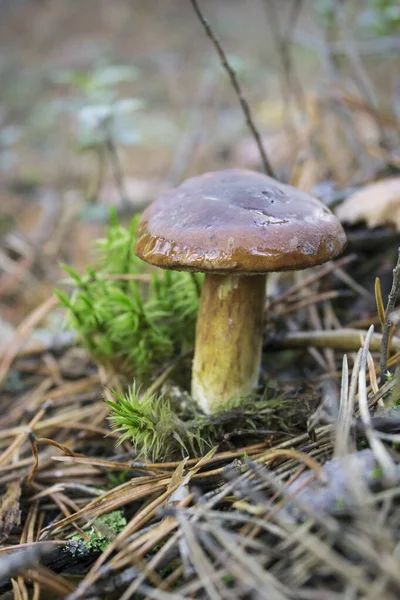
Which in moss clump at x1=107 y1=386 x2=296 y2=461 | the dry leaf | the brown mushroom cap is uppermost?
the brown mushroom cap

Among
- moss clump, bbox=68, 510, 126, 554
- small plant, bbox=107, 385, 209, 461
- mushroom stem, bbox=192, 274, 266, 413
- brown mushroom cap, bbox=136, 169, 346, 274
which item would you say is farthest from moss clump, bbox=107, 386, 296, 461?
brown mushroom cap, bbox=136, 169, 346, 274

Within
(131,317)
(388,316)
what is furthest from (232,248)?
(131,317)

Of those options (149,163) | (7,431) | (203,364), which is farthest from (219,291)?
(149,163)

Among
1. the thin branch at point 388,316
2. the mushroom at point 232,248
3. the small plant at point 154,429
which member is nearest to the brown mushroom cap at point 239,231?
the mushroom at point 232,248

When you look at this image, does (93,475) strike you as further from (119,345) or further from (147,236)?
(147,236)

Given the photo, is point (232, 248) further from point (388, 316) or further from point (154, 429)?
point (154, 429)

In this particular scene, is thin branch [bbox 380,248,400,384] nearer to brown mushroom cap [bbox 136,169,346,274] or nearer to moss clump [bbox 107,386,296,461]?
brown mushroom cap [bbox 136,169,346,274]

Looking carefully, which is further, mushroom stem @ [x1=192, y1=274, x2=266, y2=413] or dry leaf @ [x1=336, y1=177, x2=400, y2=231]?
dry leaf @ [x1=336, y1=177, x2=400, y2=231]

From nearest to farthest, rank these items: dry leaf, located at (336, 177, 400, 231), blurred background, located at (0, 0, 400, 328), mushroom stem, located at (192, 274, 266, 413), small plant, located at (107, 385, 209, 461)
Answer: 1. small plant, located at (107, 385, 209, 461)
2. mushroom stem, located at (192, 274, 266, 413)
3. dry leaf, located at (336, 177, 400, 231)
4. blurred background, located at (0, 0, 400, 328)

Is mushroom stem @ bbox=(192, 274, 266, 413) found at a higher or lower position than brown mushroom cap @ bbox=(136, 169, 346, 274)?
lower
